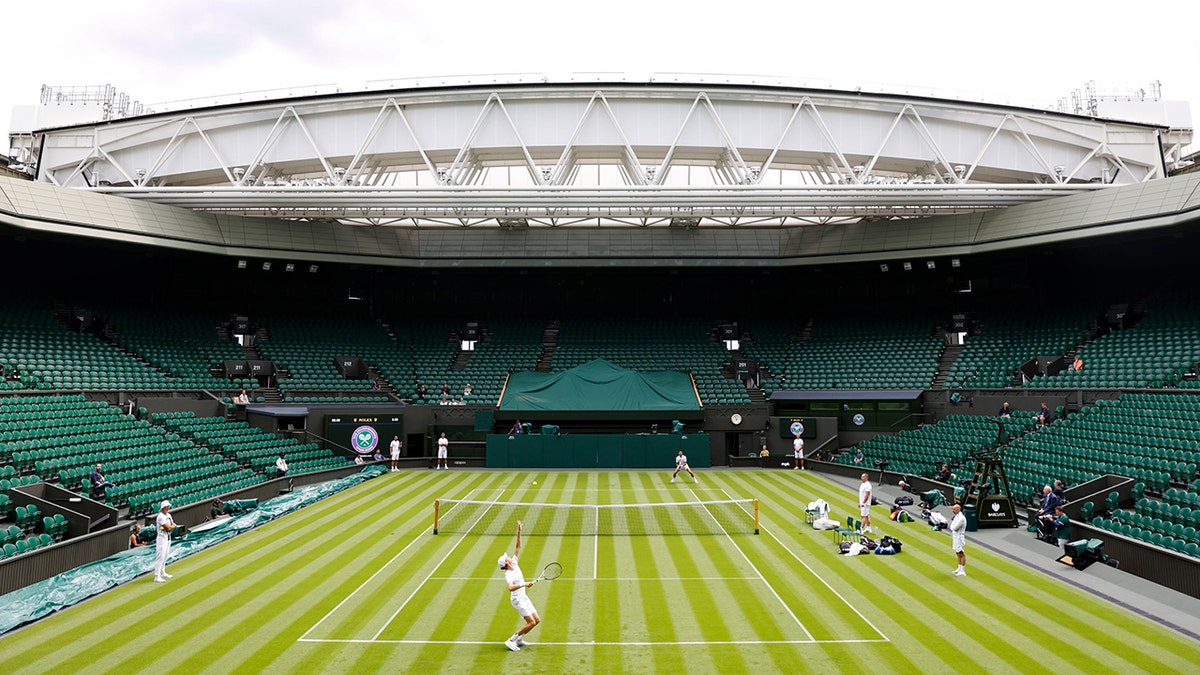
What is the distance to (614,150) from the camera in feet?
108

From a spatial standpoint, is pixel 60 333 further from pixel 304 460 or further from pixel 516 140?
pixel 516 140

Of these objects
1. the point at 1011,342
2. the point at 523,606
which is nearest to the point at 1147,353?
the point at 1011,342

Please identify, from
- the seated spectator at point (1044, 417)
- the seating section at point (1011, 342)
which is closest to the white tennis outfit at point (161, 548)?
the seated spectator at point (1044, 417)

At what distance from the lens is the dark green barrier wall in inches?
1399

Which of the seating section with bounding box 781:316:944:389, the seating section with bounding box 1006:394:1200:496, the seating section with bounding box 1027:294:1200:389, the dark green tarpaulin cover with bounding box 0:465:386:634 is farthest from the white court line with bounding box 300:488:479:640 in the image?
the seating section with bounding box 1027:294:1200:389

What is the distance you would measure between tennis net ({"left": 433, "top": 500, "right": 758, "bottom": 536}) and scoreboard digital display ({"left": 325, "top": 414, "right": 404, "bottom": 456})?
13.0 m

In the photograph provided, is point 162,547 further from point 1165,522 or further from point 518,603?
point 1165,522

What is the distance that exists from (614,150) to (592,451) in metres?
14.5

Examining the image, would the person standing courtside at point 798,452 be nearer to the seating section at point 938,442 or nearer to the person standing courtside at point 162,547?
the seating section at point 938,442

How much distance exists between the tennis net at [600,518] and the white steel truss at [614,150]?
13154 mm

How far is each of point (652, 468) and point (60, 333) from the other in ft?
95.4

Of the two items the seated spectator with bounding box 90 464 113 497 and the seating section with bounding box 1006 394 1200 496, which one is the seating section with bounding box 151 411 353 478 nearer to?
the seated spectator with bounding box 90 464 113 497

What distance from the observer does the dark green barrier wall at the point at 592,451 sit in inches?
1399

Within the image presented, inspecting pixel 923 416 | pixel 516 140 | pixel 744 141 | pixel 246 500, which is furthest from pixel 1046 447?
pixel 246 500
